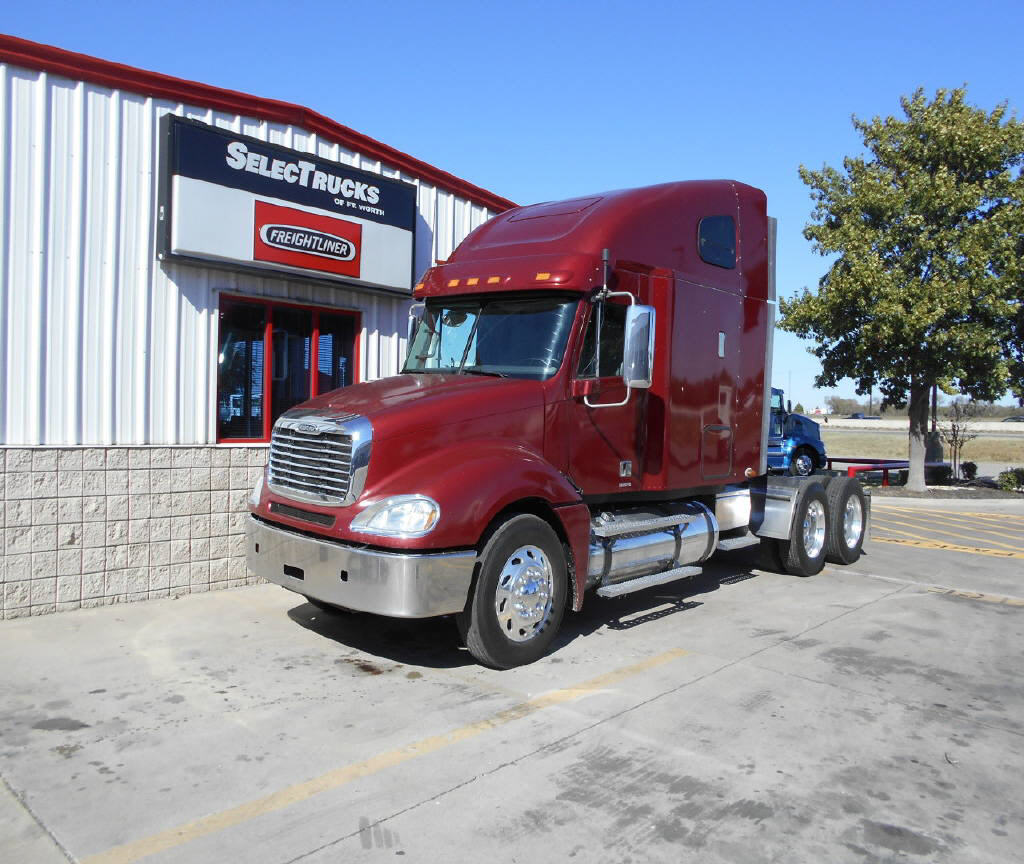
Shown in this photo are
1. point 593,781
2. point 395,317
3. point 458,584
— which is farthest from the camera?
point 395,317

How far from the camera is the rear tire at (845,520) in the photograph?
988 cm

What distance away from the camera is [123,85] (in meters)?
7.42

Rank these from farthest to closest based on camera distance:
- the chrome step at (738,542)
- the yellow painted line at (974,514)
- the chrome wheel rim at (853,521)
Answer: the yellow painted line at (974,514), the chrome wheel rim at (853,521), the chrome step at (738,542)

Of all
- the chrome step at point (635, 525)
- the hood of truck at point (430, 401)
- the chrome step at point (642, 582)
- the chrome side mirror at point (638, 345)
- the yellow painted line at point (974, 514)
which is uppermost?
the chrome side mirror at point (638, 345)

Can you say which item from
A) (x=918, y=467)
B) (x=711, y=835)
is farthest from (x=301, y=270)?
(x=918, y=467)

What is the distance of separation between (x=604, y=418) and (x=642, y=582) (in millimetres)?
1369

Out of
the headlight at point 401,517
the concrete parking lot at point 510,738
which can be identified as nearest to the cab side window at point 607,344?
the headlight at point 401,517

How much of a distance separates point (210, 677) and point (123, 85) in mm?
5248

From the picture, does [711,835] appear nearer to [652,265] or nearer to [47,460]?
[652,265]

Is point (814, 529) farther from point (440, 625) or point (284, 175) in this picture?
point (284, 175)

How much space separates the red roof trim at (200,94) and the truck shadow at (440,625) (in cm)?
484

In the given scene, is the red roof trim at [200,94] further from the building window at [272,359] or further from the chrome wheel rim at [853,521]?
the chrome wheel rim at [853,521]

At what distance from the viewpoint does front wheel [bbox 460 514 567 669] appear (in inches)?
217

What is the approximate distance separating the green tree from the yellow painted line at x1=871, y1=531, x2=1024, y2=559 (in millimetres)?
6867
